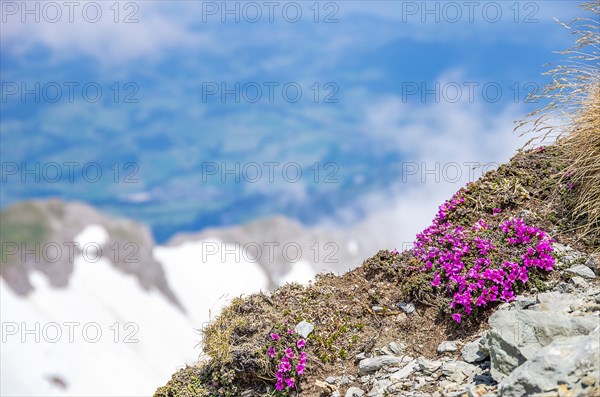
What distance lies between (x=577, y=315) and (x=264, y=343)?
294 centimetres

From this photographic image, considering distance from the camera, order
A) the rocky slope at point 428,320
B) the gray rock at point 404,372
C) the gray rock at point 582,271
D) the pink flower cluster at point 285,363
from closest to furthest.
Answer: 1. the rocky slope at point 428,320
2. the gray rock at point 404,372
3. the pink flower cluster at point 285,363
4. the gray rock at point 582,271

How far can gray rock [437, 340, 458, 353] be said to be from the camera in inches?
259

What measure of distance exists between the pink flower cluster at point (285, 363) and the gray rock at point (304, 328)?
0.26m

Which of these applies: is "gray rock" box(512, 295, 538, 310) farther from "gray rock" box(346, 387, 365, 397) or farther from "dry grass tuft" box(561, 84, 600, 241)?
"gray rock" box(346, 387, 365, 397)

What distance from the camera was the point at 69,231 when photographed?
40.4m

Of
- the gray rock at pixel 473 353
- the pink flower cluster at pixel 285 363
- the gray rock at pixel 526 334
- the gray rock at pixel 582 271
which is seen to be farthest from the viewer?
the gray rock at pixel 582 271

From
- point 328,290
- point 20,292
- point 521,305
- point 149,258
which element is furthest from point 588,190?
point 149,258

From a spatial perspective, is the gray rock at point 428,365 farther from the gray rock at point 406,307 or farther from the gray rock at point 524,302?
the gray rock at point 524,302

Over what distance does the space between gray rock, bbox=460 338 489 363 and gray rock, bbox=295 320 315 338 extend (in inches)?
61.7

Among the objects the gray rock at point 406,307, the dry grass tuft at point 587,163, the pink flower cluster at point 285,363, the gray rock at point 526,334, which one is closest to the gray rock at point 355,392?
the pink flower cluster at point 285,363

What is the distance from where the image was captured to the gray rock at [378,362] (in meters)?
6.62

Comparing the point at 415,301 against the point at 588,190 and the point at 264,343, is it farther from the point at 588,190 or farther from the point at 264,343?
the point at 588,190

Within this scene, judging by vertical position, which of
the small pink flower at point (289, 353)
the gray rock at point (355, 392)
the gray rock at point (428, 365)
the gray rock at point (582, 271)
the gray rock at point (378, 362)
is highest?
the gray rock at point (582, 271)

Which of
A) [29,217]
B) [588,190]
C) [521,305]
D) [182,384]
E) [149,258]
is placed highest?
[588,190]
